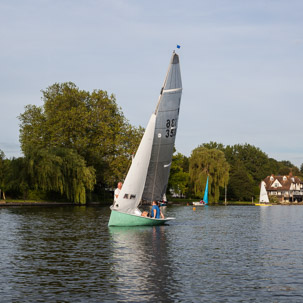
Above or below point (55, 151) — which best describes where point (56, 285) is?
below

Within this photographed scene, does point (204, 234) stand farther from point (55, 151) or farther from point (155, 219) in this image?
point (55, 151)

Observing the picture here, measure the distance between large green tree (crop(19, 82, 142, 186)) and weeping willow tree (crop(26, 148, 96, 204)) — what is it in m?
8.48

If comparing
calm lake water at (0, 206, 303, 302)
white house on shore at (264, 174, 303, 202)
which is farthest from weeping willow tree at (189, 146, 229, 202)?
calm lake water at (0, 206, 303, 302)

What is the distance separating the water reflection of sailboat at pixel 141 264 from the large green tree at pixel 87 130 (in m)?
55.9

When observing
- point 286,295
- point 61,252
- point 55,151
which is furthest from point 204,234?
point 55,151

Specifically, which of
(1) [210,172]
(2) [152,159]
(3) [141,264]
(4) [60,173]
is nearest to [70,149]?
(4) [60,173]

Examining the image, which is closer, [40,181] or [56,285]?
[56,285]

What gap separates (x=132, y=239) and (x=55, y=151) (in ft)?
170

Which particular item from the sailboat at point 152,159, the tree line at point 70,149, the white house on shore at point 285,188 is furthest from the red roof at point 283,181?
the sailboat at point 152,159

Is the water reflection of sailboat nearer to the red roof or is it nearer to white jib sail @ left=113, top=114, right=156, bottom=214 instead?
white jib sail @ left=113, top=114, right=156, bottom=214

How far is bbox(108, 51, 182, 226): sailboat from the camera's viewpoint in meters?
35.5

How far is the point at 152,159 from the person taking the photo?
37.3 metres

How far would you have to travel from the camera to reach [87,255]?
22.9m

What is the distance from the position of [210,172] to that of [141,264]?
3636 inches
